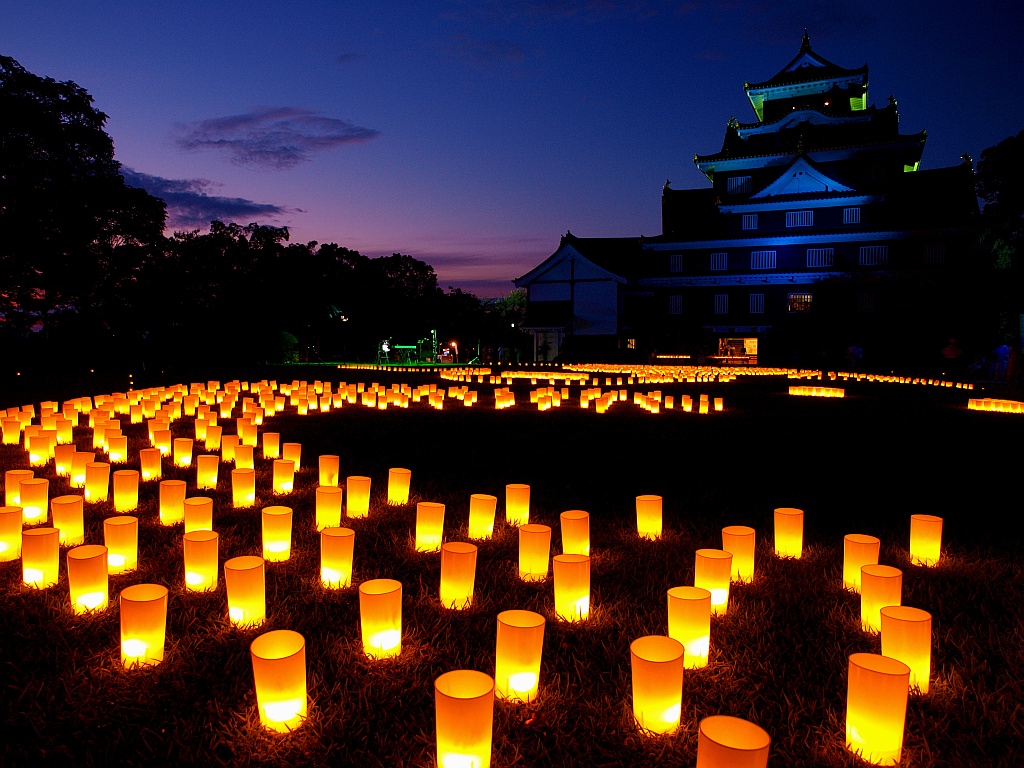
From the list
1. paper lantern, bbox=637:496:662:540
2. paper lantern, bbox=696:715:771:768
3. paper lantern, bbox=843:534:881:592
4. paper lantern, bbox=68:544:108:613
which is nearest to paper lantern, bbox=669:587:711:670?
paper lantern, bbox=696:715:771:768

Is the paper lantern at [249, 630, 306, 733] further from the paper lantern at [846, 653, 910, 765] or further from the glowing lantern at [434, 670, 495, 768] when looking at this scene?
the paper lantern at [846, 653, 910, 765]

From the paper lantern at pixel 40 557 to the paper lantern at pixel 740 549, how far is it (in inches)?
112

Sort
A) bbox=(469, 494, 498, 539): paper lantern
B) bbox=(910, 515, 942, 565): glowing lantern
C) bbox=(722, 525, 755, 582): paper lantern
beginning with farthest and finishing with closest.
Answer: bbox=(469, 494, 498, 539): paper lantern, bbox=(910, 515, 942, 565): glowing lantern, bbox=(722, 525, 755, 582): paper lantern

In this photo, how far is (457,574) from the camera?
2.70 metres

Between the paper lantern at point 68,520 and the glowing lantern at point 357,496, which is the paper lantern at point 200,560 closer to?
the paper lantern at point 68,520

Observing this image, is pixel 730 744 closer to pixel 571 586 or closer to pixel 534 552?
pixel 571 586

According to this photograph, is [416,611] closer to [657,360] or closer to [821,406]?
[821,406]

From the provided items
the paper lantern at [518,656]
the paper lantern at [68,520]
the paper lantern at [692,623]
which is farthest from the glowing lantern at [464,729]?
the paper lantern at [68,520]

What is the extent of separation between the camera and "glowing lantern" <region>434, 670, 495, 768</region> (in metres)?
1.61

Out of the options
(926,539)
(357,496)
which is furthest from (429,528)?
(926,539)

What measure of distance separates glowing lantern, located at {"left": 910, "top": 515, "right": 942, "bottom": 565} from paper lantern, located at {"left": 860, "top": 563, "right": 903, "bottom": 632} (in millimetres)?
907

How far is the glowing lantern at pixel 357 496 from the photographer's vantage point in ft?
12.8

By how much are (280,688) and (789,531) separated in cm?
253

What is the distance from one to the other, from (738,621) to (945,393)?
1401 cm
